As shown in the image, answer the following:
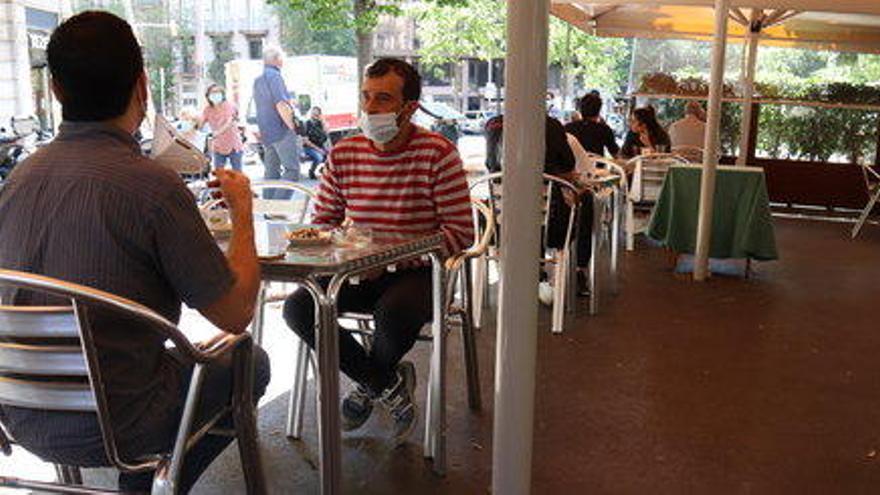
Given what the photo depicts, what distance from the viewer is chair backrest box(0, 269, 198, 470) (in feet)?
5.00

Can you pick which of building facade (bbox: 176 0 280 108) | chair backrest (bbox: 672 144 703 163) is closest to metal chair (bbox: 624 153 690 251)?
chair backrest (bbox: 672 144 703 163)

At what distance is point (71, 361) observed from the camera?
1.61 m

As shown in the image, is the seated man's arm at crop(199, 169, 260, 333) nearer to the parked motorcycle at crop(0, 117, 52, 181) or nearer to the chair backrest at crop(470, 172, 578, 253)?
the chair backrest at crop(470, 172, 578, 253)

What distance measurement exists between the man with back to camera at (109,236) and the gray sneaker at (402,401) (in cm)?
123

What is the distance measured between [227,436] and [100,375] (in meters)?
0.42

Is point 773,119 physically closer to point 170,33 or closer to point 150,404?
point 150,404

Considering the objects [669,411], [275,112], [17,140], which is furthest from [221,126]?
[669,411]

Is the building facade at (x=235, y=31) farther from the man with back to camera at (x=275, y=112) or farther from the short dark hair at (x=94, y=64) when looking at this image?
the short dark hair at (x=94, y=64)

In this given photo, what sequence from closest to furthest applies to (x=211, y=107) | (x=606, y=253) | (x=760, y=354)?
(x=760, y=354), (x=606, y=253), (x=211, y=107)

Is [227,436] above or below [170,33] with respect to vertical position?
below

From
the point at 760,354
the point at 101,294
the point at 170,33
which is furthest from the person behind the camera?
the point at 170,33

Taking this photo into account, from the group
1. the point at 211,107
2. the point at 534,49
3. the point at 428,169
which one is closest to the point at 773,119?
the point at 211,107

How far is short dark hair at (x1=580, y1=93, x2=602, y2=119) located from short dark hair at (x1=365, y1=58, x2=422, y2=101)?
4.07m

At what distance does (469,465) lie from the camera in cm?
289
